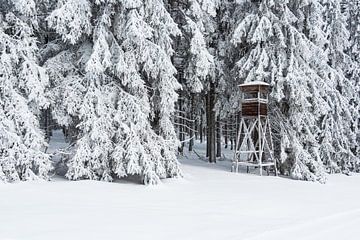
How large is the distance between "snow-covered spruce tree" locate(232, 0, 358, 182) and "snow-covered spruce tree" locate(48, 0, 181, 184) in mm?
4964

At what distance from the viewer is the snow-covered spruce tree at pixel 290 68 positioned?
1728 centimetres

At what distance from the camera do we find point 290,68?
678 inches

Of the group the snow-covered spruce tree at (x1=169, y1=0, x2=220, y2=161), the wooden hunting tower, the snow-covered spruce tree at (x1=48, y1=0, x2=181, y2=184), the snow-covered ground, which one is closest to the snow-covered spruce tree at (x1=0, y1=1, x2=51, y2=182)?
the snow-covered ground

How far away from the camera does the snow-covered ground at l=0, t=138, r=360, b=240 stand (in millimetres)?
7055

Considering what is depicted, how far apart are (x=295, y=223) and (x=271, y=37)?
1184 cm

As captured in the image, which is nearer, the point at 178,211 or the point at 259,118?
the point at 178,211

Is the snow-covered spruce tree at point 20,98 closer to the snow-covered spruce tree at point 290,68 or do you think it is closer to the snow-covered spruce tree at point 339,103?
the snow-covered spruce tree at point 290,68

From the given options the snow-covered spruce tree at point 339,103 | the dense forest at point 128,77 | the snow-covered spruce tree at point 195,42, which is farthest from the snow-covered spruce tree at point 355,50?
the snow-covered spruce tree at point 195,42

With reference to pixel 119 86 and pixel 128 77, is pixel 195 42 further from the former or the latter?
pixel 119 86

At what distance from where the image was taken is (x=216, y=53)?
20.4 m

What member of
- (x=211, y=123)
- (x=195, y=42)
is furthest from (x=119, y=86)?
(x=211, y=123)

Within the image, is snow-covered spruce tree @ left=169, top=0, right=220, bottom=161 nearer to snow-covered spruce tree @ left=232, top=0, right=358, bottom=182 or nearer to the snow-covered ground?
snow-covered spruce tree @ left=232, top=0, right=358, bottom=182

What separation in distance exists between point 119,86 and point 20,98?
10.3 ft

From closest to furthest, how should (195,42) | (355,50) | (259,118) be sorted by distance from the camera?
1. (195,42)
2. (259,118)
3. (355,50)
